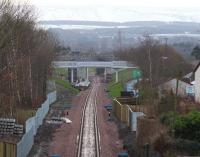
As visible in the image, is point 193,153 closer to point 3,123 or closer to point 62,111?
point 3,123

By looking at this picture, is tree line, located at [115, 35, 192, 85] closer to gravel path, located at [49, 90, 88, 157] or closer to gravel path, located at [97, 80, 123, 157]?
gravel path, located at [97, 80, 123, 157]

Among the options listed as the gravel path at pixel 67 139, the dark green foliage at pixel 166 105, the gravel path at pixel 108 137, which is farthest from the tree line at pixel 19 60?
the dark green foliage at pixel 166 105

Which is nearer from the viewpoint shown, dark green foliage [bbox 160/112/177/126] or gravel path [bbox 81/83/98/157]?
dark green foliage [bbox 160/112/177/126]

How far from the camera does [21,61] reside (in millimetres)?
43938

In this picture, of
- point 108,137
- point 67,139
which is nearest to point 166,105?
point 108,137

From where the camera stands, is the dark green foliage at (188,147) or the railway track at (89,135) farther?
the railway track at (89,135)

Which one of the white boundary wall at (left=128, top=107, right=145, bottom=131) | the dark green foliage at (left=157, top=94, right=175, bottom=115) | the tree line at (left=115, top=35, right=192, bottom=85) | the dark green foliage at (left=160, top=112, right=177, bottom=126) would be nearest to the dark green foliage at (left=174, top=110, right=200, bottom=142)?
the dark green foliage at (left=160, top=112, right=177, bottom=126)

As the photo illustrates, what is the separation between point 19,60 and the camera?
43781mm

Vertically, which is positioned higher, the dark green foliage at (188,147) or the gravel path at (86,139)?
the dark green foliage at (188,147)

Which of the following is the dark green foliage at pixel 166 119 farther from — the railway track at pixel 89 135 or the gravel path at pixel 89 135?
the gravel path at pixel 89 135

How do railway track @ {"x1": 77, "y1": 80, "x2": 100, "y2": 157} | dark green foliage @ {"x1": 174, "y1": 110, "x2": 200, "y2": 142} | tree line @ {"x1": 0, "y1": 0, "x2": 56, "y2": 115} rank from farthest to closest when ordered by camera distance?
1. tree line @ {"x1": 0, "y1": 0, "x2": 56, "y2": 115}
2. railway track @ {"x1": 77, "y1": 80, "x2": 100, "y2": 157}
3. dark green foliage @ {"x1": 174, "y1": 110, "x2": 200, "y2": 142}

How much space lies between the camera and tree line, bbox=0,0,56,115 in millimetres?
31812

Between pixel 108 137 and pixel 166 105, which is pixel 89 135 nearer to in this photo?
pixel 108 137

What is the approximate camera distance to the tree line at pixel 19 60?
104ft
